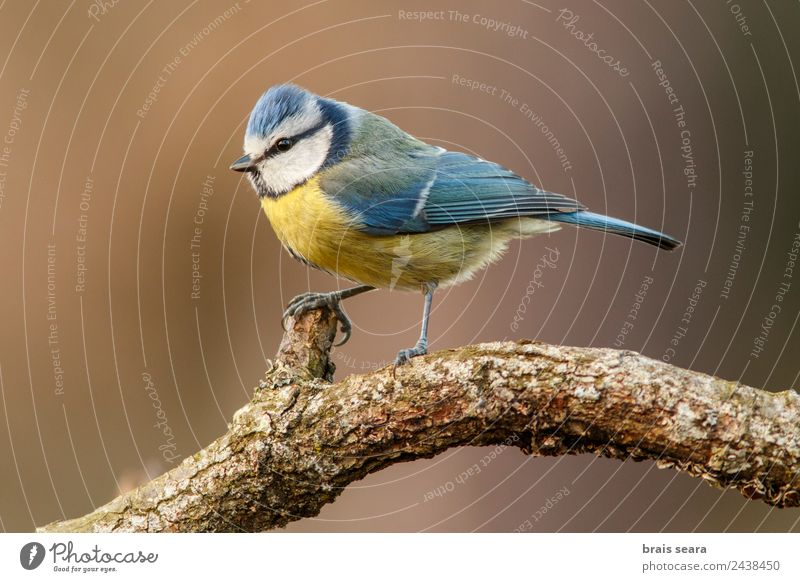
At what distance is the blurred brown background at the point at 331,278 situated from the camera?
2.57m

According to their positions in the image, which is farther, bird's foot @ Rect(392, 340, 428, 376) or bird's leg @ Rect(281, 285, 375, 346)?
bird's leg @ Rect(281, 285, 375, 346)

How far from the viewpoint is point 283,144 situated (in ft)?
7.67

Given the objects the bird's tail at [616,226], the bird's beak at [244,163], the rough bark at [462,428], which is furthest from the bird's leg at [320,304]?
the bird's tail at [616,226]

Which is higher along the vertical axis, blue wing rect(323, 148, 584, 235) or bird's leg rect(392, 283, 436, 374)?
blue wing rect(323, 148, 584, 235)

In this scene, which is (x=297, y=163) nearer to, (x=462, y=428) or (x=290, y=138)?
(x=290, y=138)

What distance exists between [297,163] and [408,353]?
73cm

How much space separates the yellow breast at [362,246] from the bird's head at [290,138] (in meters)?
0.05

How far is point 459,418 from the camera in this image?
179 centimetres

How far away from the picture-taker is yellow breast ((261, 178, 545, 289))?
2359mm

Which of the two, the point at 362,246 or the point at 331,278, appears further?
the point at 331,278

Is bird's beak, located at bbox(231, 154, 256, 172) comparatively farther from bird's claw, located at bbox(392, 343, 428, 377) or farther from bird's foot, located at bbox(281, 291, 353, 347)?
bird's claw, located at bbox(392, 343, 428, 377)

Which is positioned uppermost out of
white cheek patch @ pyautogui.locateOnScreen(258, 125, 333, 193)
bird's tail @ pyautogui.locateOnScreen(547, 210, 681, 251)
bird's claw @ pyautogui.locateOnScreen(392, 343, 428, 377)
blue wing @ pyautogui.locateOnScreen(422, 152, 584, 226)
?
white cheek patch @ pyautogui.locateOnScreen(258, 125, 333, 193)
